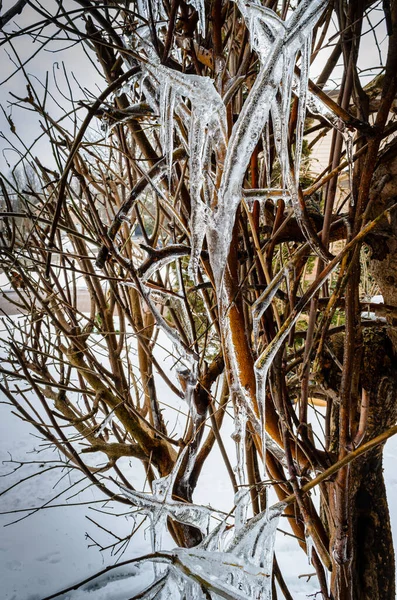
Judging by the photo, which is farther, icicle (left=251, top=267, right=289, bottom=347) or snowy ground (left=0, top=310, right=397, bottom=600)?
snowy ground (left=0, top=310, right=397, bottom=600)

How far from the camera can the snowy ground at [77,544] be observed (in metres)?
2.78

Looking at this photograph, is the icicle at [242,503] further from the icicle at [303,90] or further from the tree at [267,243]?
the icicle at [303,90]

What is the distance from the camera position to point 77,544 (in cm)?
329

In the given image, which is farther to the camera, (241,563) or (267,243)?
(267,243)

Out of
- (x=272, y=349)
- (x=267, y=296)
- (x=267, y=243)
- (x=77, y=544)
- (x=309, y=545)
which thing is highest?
(x=267, y=243)

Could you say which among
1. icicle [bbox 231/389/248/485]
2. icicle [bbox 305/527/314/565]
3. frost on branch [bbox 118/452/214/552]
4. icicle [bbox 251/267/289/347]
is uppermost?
icicle [bbox 251/267/289/347]

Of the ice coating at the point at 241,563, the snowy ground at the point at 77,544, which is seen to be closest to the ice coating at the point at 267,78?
the ice coating at the point at 241,563

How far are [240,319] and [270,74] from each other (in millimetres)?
539

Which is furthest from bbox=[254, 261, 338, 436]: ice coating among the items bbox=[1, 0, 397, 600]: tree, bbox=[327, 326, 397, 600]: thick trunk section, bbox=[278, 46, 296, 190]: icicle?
bbox=[327, 326, 397, 600]: thick trunk section

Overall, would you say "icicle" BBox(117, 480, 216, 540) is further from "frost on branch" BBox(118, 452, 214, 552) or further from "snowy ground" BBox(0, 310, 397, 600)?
"snowy ground" BBox(0, 310, 397, 600)

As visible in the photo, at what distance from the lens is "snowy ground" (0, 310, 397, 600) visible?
278 cm

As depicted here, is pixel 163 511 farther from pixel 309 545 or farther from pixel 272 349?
pixel 272 349

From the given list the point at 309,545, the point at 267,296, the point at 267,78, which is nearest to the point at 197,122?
the point at 267,78

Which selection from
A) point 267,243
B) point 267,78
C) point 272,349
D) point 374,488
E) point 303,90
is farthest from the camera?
point 374,488
